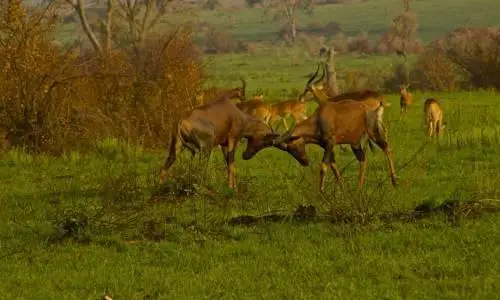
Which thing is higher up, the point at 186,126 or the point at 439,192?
the point at 186,126

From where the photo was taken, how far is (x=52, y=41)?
61.7 feet

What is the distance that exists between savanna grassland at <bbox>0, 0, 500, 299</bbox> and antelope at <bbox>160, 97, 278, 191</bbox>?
23cm

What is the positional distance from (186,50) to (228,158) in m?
8.15

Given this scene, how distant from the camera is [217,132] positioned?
12.5 meters

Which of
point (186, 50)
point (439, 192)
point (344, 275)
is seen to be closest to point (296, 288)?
point (344, 275)

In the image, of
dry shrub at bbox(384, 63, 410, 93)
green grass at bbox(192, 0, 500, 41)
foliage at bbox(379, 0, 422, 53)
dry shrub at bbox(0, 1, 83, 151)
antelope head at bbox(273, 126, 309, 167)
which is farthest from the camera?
green grass at bbox(192, 0, 500, 41)

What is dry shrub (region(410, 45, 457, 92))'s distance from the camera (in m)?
37.4

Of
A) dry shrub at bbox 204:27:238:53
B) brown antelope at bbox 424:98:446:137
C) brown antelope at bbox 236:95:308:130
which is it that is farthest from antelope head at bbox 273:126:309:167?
dry shrub at bbox 204:27:238:53

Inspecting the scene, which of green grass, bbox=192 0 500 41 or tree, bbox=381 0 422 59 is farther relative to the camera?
green grass, bbox=192 0 500 41

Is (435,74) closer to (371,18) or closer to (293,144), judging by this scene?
(293,144)

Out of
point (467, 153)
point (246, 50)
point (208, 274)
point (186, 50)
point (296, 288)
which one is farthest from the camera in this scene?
point (246, 50)

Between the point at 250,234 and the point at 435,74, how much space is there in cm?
2893

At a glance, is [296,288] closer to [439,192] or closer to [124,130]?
[439,192]

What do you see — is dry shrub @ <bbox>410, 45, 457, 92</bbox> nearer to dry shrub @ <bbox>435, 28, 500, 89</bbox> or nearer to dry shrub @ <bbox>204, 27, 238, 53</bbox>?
dry shrub @ <bbox>435, 28, 500, 89</bbox>
